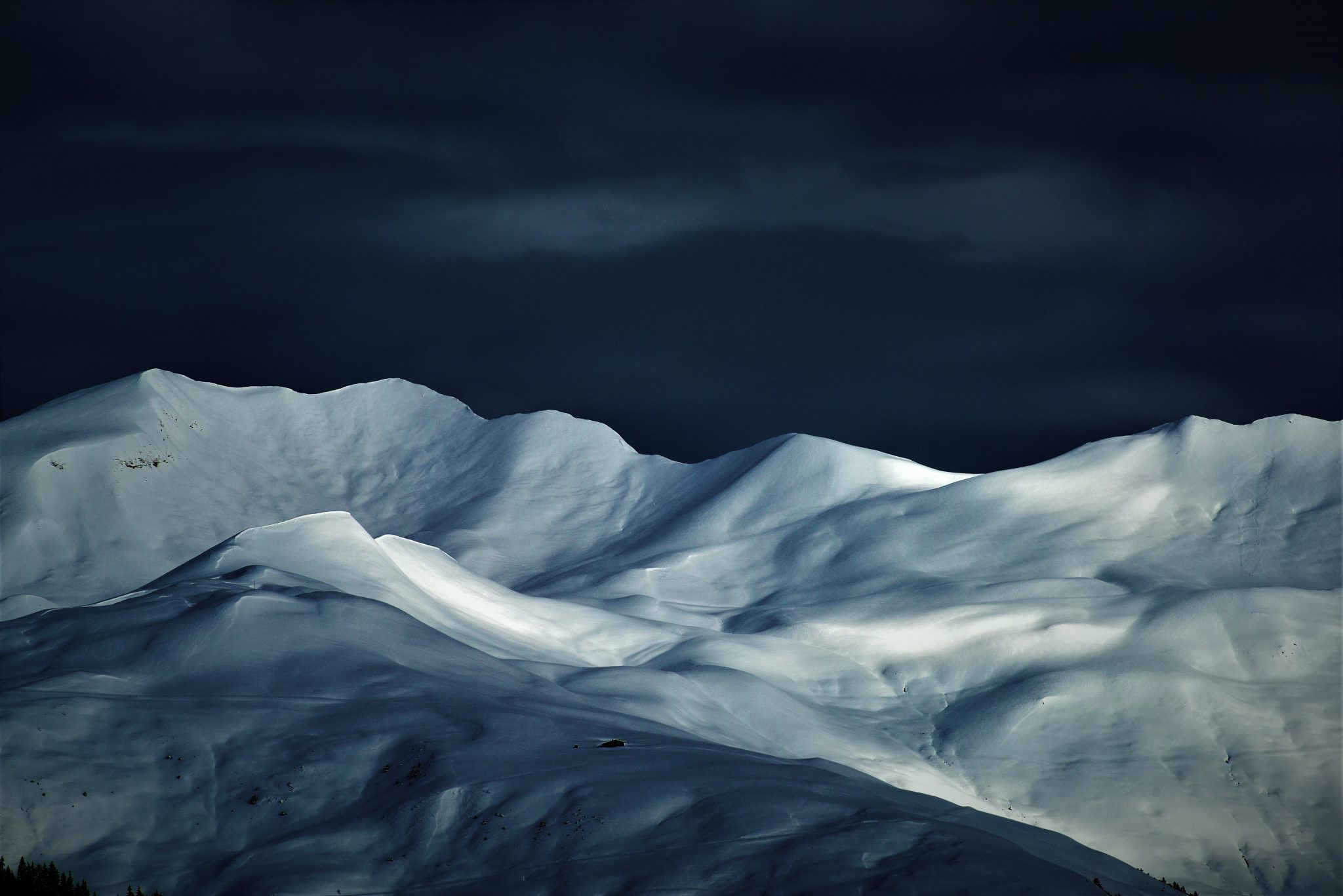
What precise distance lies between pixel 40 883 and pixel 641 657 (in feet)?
115

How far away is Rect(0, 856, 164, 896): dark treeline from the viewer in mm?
19953

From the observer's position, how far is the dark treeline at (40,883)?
20.0m

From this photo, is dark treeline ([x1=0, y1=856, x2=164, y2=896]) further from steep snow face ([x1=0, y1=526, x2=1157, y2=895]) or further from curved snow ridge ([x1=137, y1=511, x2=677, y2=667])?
curved snow ridge ([x1=137, y1=511, x2=677, y2=667])

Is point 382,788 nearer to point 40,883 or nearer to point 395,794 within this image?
point 395,794

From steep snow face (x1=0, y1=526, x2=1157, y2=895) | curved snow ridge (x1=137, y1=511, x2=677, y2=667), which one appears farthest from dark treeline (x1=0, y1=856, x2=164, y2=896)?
curved snow ridge (x1=137, y1=511, x2=677, y2=667)

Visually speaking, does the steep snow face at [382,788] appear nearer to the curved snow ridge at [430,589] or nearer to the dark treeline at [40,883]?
the dark treeline at [40,883]

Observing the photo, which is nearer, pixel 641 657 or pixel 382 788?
pixel 382 788

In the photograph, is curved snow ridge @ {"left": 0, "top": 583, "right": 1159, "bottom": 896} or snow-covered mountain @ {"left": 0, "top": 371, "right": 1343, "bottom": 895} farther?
snow-covered mountain @ {"left": 0, "top": 371, "right": 1343, "bottom": 895}

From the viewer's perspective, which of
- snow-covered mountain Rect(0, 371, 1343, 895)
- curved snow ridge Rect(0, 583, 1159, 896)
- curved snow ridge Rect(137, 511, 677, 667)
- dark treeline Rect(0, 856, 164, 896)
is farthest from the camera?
curved snow ridge Rect(137, 511, 677, 667)

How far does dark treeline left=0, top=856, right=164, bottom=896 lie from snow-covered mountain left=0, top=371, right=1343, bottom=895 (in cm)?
73

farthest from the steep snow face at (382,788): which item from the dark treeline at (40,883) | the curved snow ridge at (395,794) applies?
the dark treeline at (40,883)

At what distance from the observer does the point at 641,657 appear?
5431 centimetres

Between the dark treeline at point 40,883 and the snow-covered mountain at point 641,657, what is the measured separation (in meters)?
0.73

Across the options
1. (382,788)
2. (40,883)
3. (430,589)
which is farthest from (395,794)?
(430,589)
